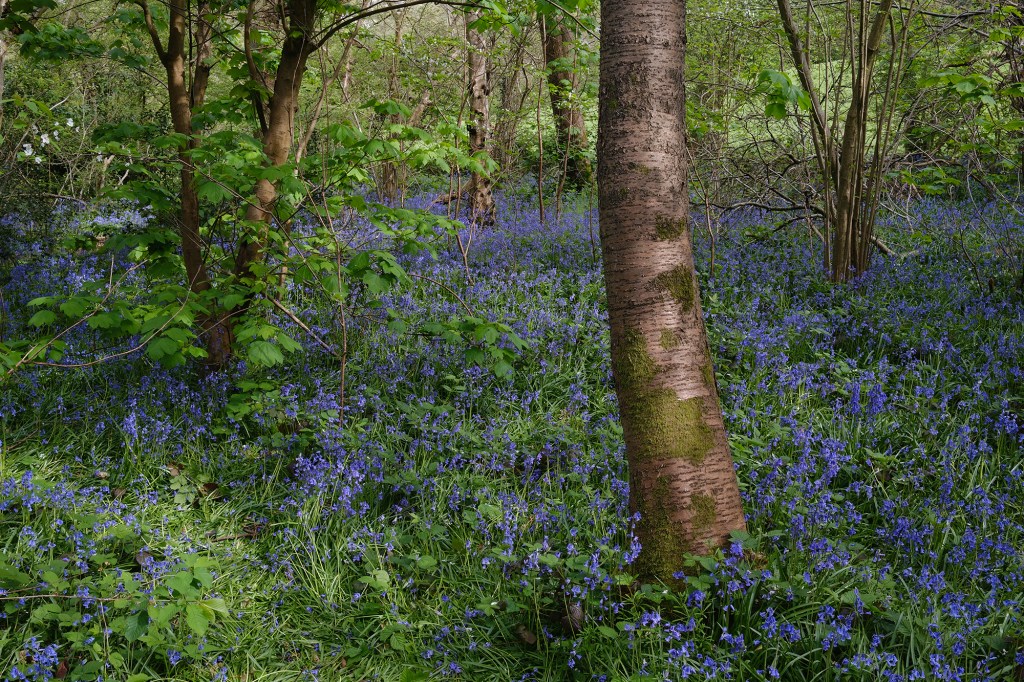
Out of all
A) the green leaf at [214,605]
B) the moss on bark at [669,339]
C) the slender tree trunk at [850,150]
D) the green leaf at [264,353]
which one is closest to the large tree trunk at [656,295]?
the moss on bark at [669,339]

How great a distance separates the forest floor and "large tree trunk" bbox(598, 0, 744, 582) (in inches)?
7.6

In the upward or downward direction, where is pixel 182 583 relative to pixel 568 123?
downward

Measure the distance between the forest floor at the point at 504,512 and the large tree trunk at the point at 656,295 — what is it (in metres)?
0.19

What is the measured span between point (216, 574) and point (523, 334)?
273 cm

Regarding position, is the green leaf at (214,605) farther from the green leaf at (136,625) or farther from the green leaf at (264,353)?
the green leaf at (264,353)

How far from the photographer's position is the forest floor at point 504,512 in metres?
2.57

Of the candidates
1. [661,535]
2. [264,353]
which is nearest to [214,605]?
[264,353]

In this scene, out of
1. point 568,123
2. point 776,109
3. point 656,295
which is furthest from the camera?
point 568,123

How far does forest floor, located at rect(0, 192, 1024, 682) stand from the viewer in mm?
2568

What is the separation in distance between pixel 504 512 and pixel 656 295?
122cm

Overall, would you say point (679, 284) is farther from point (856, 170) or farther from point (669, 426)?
point (856, 170)

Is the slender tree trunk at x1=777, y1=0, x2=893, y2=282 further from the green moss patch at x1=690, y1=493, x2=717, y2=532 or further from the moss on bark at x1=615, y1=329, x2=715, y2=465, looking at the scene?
the green moss patch at x1=690, y1=493, x2=717, y2=532

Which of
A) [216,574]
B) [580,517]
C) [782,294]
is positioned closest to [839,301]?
[782,294]

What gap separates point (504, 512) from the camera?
10.6 feet
